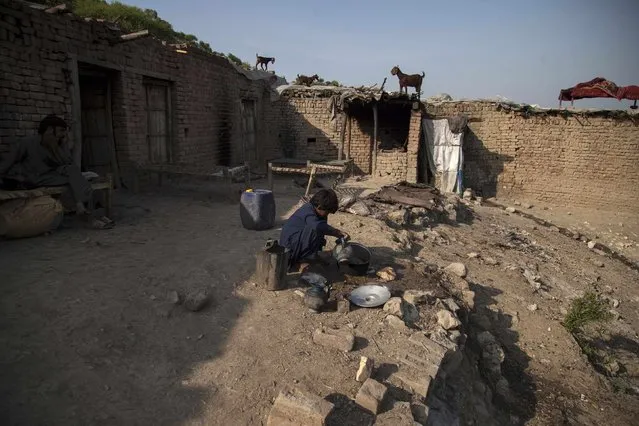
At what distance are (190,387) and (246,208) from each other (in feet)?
10.5

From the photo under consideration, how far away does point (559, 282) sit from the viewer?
6254 millimetres

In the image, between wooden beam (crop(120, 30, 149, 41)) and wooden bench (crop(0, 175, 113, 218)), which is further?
wooden beam (crop(120, 30, 149, 41))

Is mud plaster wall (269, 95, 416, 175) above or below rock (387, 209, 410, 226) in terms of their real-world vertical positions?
above

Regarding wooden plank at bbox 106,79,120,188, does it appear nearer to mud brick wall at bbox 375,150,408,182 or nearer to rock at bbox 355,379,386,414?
rock at bbox 355,379,386,414

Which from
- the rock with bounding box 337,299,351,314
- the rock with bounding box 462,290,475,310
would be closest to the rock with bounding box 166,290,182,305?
the rock with bounding box 337,299,351,314

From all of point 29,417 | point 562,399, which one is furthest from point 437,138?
point 29,417

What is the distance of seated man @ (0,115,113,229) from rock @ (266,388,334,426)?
12.7ft

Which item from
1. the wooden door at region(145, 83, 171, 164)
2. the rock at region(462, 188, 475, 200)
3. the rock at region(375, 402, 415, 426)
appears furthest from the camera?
the rock at region(462, 188, 475, 200)

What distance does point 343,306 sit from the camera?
355 cm

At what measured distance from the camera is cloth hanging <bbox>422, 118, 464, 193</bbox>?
11.5m

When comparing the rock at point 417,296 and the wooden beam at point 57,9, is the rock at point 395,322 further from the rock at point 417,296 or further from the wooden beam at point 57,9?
the wooden beam at point 57,9

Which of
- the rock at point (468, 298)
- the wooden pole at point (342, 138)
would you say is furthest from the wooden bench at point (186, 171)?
the wooden pole at point (342, 138)

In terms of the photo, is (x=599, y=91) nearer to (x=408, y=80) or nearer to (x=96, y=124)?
(x=408, y=80)

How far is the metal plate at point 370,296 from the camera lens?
142 inches
